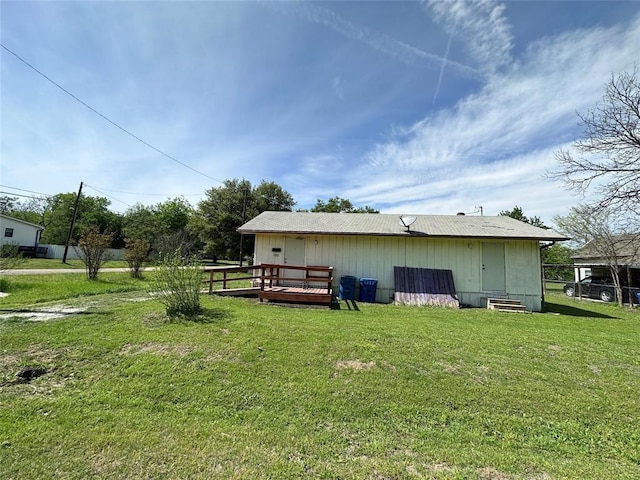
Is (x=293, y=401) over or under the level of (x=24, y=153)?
under

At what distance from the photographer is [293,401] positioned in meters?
3.30

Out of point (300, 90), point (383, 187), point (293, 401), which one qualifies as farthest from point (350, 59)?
point (383, 187)

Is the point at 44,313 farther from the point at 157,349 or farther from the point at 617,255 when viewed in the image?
the point at 617,255

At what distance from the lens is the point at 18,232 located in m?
29.0

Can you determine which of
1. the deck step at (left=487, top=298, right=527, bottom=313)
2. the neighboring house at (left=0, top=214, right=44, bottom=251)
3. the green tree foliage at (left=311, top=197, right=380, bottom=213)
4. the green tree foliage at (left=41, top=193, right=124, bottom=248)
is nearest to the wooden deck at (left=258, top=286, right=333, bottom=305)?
the deck step at (left=487, top=298, right=527, bottom=313)

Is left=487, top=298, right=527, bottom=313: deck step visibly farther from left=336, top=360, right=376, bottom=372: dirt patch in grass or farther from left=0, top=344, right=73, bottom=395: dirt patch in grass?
left=0, top=344, right=73, bottom=395: dirt patch in grass

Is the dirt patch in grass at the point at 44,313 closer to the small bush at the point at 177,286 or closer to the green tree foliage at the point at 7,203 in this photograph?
the small bush at the point at 177,286

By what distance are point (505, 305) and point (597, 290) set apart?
10682 mm

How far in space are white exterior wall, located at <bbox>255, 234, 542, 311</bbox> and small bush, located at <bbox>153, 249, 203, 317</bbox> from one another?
5.59 m

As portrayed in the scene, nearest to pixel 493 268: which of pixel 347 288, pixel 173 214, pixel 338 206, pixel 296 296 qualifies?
pixel 347 288

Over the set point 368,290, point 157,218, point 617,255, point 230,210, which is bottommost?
point 368,290

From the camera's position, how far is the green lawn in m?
2.37

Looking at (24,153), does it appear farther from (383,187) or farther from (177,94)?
(383,187)

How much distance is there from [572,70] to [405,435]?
10.9 m
